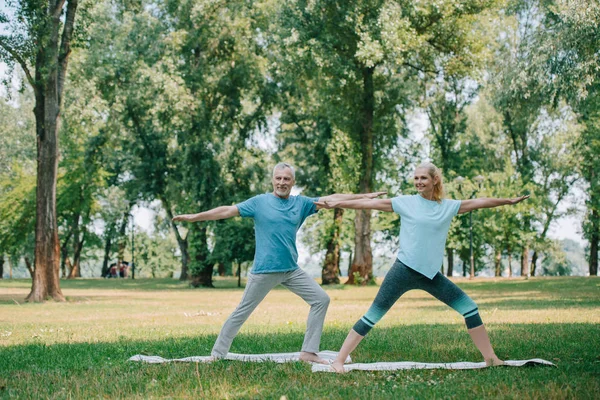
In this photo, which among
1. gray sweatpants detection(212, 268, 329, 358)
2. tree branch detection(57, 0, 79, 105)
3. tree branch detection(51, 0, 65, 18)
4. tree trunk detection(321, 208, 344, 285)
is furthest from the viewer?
tree trunk detection(321, 208, 344, 285)

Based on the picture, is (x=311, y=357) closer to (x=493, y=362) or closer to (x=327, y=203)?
(x=327, y=203)

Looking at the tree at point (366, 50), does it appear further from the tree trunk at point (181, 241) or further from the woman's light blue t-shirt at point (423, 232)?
the woman's light blue t-shirt at point (423, 232)

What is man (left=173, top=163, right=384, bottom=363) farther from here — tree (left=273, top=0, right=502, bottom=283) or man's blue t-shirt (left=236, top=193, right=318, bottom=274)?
tree (left=273, top=0, right=502, bottom=283)

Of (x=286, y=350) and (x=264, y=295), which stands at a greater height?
(x=264, y=295)

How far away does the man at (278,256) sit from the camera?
26.2 feet

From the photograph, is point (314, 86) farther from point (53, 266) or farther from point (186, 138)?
point (53, 266)

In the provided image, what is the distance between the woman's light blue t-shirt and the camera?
7233 millimetres

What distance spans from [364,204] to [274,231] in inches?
44.8

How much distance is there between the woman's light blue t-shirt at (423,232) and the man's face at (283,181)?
1351 millimetres

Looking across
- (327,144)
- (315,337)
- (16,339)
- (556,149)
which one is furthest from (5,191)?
(315,337)

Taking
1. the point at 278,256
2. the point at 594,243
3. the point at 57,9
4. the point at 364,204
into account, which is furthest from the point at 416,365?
the point at 594,243

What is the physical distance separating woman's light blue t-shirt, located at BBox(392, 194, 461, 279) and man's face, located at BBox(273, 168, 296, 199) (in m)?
1.35

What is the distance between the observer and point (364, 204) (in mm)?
7578

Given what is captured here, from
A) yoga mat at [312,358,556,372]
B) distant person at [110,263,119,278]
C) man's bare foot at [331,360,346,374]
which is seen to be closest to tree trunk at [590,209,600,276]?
yoga mat at [312,358,556,372]
